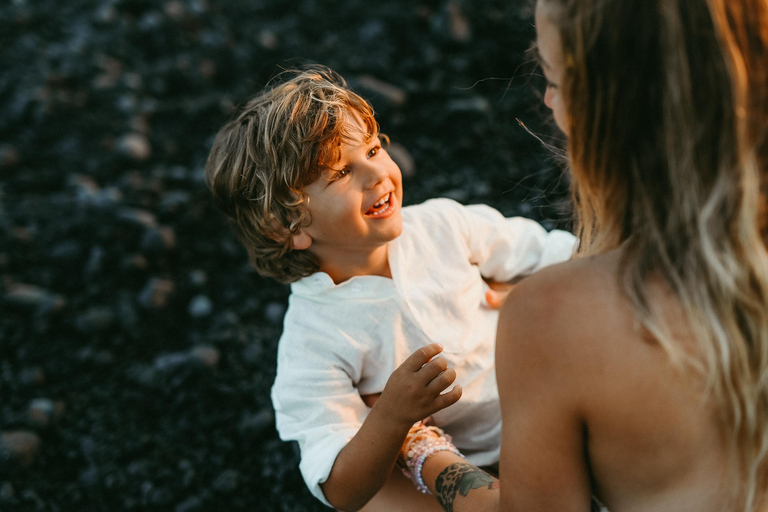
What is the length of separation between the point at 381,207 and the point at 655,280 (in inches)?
31.8

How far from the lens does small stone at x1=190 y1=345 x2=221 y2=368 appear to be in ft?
8.19

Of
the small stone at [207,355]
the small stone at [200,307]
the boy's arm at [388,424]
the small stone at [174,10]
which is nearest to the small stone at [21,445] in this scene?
the small stone at [207,355]

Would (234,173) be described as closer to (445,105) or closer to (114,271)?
(114,271)

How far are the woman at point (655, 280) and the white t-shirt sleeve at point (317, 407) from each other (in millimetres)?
580

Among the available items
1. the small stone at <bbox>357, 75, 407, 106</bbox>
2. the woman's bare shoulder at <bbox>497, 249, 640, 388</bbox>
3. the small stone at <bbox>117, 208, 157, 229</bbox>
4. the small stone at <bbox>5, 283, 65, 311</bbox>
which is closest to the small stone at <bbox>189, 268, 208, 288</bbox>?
the small stone at <bbox>117, 208, 157, 229</bbox>

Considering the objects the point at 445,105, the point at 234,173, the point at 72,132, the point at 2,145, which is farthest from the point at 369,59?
the point at 234,173

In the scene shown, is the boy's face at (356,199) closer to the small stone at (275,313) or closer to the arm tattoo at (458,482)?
the arm tattoo at (458,482)

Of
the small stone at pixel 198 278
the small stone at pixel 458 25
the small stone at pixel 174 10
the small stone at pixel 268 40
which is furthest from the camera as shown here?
the small stone at pixel 174 10

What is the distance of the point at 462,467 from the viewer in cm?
154

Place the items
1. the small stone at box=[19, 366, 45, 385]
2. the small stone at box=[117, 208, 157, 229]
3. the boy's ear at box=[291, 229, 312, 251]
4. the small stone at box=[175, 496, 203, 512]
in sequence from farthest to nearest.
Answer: the small stone at box=[117, 208, 157, 229] → the small stone at box=[19, 366, 45, 385] → the small stone at box=[175, 496, 203, 512] → the boy's ear at box=[291, 229, 312, 251]

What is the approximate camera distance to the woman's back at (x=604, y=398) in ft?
3.15

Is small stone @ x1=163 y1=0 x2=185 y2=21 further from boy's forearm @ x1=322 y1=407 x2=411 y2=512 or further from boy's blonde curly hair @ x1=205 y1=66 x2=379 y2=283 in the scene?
boy's forearm @ x1=322 y1=407 x2=411 y2=512

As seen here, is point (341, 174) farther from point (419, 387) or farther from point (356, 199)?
point (419, 387)

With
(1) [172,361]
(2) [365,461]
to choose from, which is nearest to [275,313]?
(1) [172,361]
